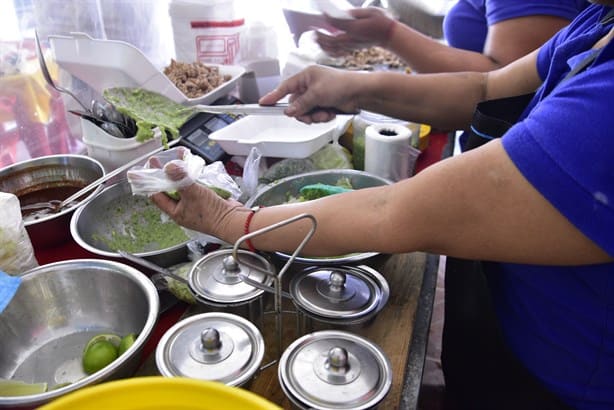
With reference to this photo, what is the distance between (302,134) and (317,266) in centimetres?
79

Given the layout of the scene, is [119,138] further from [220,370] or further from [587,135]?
[587,135]

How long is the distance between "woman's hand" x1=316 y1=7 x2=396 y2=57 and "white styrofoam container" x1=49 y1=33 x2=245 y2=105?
0.73 meters

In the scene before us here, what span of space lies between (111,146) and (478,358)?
4.06 ft

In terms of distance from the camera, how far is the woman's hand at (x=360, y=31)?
1876 mm

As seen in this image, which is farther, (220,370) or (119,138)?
(119,138)

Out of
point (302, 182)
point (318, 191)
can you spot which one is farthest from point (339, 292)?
point (302, 182)

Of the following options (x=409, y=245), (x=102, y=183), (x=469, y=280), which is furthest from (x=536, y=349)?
(x=102, y=183)

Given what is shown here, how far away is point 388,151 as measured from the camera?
1.55m

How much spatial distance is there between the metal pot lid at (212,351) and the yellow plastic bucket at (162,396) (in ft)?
0.48

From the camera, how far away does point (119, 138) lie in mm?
1502

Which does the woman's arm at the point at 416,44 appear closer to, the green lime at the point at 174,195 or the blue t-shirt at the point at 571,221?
the blue t-shirt at the point at 571,221

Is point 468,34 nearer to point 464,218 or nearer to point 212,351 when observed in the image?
point 464,218

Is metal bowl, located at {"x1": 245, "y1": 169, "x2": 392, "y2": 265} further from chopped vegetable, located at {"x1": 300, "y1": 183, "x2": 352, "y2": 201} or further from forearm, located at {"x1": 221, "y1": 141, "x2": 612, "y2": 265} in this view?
forearm, located at {"x1": 221, "y1": 141, "x2": 612, "y2": 265}

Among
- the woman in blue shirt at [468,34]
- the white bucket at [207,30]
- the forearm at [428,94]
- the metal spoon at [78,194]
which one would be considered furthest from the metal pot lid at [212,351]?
the white bucket at [207,30]
